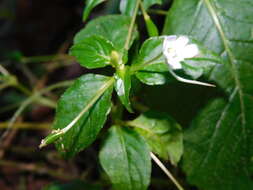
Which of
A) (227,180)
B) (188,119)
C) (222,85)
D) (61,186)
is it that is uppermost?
(222,85)

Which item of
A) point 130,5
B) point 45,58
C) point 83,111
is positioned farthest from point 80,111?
point 45,58

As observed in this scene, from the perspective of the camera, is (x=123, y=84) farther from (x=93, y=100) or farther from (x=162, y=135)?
(x=162, y=135)

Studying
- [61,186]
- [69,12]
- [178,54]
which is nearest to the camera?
[178,54]

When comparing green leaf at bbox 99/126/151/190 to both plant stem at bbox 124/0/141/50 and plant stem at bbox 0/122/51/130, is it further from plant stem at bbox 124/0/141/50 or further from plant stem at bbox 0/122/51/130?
plant stem at bbox 0/122/51/130

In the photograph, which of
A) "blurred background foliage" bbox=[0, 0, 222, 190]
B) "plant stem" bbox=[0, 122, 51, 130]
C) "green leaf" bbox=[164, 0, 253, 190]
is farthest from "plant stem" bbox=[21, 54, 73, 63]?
"green leaf" bbox=[164, 0, 253, 190]

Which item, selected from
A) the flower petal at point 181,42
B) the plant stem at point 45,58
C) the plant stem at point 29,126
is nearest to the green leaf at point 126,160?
A: the flower petal at point 181,42

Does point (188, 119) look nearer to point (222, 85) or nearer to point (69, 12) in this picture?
point (222, 85)

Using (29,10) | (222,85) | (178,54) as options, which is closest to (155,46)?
(178,54)
